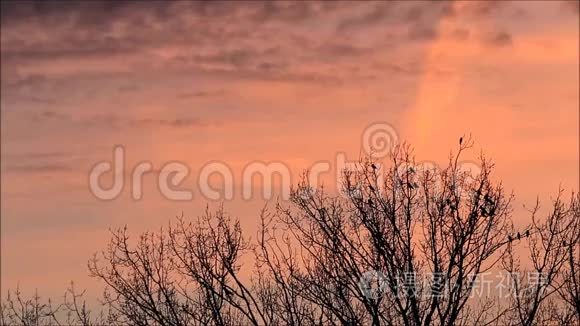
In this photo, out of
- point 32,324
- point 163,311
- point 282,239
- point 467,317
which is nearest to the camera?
point 467,317

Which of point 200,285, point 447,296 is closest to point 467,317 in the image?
point 447,296

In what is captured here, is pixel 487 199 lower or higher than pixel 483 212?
higher

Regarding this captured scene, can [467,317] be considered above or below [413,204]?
below

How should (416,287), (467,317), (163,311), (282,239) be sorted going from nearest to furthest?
(416,287)
(467,317)
(282,239)
(163,311)

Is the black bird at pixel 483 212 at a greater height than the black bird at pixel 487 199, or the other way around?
the black bird at pixel 487 199

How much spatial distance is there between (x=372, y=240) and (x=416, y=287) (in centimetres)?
180

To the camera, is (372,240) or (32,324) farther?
(32,324)

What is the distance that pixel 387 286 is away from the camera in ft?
84.1

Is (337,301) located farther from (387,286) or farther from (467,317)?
(467,317)

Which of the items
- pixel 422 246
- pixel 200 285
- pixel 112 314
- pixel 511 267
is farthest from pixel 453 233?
pixel 112 314

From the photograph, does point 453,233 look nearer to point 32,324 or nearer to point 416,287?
point 416,287

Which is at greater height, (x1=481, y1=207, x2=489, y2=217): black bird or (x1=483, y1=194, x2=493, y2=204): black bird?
(x1=483, y1=194, x2=493, y2=204): black bird

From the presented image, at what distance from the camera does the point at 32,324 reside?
42.1 metres

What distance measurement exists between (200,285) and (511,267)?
9.70m
